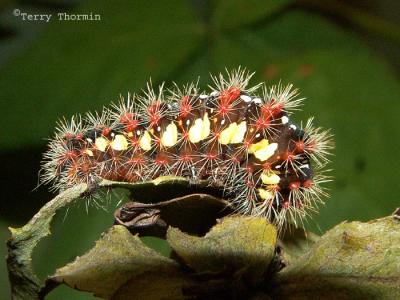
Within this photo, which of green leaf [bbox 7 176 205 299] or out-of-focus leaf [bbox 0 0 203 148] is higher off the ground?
out-of-focus leaf [bbox 0 0 203 148]

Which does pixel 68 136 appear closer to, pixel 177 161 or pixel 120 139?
pixel 120 139

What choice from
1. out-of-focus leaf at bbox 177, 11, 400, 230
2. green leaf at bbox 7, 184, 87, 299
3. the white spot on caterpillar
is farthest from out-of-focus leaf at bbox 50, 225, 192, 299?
out-of-focus leaf at bbox 177, 11, 400, 230

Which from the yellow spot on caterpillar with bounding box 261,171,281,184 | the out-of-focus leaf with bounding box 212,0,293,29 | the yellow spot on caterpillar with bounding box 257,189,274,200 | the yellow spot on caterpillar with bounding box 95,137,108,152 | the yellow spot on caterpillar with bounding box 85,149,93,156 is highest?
the out-of-focus leaf with bounding box 212,0,293,29

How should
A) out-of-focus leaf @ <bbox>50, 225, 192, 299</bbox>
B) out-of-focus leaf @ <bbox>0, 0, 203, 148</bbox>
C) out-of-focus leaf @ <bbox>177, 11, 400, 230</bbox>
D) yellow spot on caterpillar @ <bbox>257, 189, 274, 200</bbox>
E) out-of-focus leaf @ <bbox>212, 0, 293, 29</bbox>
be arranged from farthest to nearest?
out-of-focus leaf @ <bbox>212, 0, 293, 29</bbox>
out-of-focus leaf @ <bbox>0, 0, 203, 148</bbox>
out-of-focus leaf @ <bbox>177, 11, 400, 230</bbox>
yellow spot on caterpillar @ <bbox>257, 189, 274, 200</bbox>
out-of-focus leaf @ <bbox>50, 225, 192, 299</bbox>

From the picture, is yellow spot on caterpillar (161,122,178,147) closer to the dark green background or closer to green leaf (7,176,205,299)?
green leaf (7,176,205,299)

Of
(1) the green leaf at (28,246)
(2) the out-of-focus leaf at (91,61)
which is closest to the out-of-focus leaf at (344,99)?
(2) the out-of-focus leaf at (91,61)

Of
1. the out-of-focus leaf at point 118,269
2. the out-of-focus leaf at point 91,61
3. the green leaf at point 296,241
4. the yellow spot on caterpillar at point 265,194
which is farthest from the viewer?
the out-of-focus leaf at point 91,61

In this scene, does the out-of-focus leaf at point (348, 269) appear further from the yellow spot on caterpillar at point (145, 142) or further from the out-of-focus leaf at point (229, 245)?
the yellow spot on caterpillar at point (145, 142)
